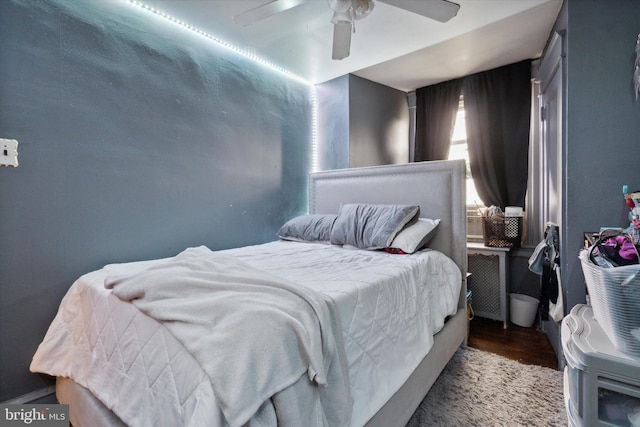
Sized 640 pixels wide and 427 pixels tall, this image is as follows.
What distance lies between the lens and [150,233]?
6.65ft

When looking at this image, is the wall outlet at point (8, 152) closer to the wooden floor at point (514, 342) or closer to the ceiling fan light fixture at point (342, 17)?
the ceiling fan light fixture at point (342, 17)

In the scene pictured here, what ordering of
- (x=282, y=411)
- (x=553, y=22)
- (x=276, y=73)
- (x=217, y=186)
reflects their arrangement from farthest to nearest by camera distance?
(x=276, y=73) → (x=217, y=186) → (x=553, y=22) → (x=282, y=411)

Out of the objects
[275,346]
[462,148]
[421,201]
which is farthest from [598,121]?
[275,346]

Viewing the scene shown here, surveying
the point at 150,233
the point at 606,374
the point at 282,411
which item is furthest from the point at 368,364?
the point at 150,233

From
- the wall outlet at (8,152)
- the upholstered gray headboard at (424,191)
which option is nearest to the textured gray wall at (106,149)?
the wall outlet at (8,152)

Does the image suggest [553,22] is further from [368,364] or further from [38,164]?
[38,164]

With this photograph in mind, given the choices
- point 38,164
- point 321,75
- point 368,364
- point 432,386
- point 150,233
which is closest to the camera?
point 368,364

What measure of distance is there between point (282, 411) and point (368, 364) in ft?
1.57

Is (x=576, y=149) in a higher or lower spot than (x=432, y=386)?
higher

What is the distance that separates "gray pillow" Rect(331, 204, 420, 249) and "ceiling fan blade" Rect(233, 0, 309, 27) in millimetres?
1414

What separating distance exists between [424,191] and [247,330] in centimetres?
193

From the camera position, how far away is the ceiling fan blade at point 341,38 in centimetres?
187

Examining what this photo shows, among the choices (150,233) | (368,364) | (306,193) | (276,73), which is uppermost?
(276,73)

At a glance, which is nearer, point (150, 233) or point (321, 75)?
point (150, 233)
